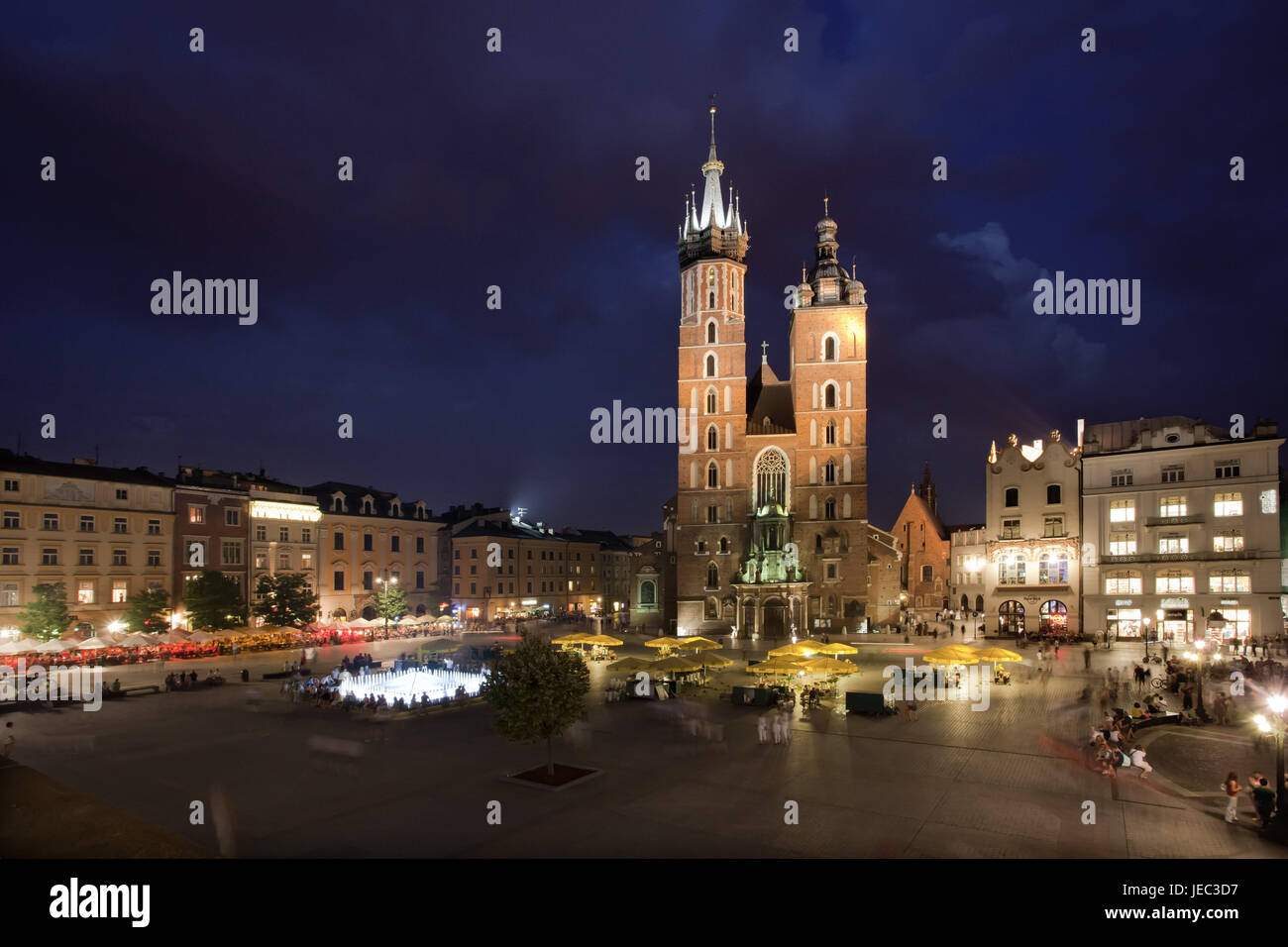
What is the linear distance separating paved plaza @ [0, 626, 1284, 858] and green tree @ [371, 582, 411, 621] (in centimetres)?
3355

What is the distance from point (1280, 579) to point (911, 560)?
123 feet

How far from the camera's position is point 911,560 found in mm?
85188

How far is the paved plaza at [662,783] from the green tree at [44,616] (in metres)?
19.8

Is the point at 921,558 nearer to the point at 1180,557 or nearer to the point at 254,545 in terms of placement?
the point at 1180,557

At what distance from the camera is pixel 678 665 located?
113 feet

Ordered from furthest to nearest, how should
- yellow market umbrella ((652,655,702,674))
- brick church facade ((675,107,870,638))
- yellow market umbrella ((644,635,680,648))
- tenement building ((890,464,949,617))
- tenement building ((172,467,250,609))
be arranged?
tenement building ((890,464,949,617)) → brick church facade ((675,107,870,638)) → tenement building ((172,467,250,609)) → yellow market umbrella ((644,635,680,648)) → yellow market umbrella ((652,655,702,674))

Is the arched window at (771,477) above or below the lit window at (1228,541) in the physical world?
above

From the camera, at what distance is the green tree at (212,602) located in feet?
178

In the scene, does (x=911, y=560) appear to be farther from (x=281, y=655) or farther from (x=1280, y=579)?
(x=281, y=655)

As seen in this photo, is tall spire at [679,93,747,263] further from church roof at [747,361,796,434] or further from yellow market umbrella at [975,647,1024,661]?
yellow market umbrella at [975,647,1024,661]

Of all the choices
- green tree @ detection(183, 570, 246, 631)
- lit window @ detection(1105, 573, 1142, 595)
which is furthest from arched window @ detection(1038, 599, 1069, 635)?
green tree @ detection(183, 570, 246, 631)

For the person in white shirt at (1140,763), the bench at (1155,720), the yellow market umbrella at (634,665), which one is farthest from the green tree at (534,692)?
the bench at (1155,720)

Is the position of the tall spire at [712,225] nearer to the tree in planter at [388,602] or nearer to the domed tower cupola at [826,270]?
the domed tower cupola at [826,270]

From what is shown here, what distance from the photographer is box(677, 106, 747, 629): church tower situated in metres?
69.1
